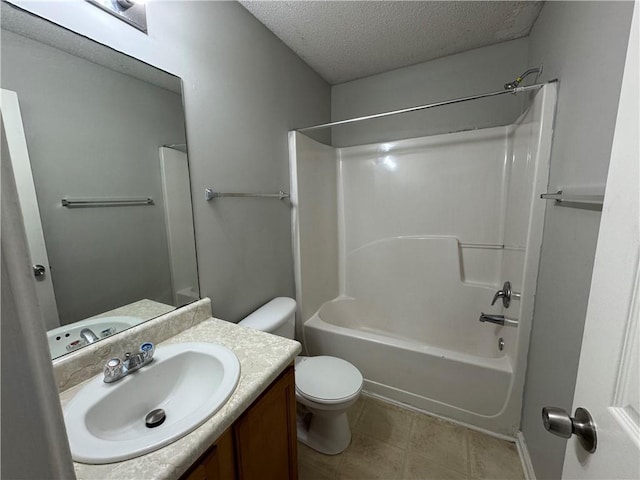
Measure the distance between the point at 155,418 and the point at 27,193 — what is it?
788 mm

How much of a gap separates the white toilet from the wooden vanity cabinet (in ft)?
1.04

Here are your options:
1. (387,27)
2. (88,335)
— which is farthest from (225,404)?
(387,27)

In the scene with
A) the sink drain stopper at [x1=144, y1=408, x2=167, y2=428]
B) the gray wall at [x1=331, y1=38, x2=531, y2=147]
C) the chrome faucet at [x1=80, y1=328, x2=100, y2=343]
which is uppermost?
the gray wall at [x1=331, y1=38, x2=531, y2=147]

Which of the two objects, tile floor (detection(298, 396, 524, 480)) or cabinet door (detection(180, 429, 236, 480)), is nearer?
cabinet door (detection(180, 429, 236, 480))

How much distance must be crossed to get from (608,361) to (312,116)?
220 centimetres

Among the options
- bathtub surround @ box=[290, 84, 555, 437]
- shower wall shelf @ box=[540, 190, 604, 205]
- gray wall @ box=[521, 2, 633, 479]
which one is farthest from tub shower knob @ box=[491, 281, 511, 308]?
shower wall shelf @ box=[540, 190, 604, 205]

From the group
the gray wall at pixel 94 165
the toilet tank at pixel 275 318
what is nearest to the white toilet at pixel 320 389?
the toilet tank at pixel 275 318

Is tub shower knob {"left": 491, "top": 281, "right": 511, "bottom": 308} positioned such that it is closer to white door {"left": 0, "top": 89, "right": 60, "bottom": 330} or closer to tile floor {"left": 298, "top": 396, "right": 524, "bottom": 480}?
tile floor {"left": 298, "top": 396, "right": 524, "bottom": 480}

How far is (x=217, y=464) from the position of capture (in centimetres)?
71

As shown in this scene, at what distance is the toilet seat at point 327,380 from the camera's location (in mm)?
1367

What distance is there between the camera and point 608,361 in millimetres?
425

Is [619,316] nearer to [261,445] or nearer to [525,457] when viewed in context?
[261,445]

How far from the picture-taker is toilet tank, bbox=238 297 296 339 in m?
1.44

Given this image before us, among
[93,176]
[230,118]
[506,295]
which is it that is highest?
[230,118]
